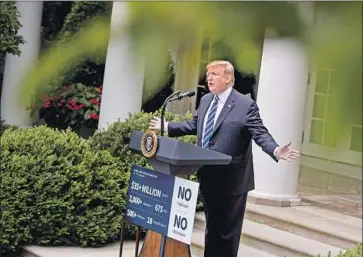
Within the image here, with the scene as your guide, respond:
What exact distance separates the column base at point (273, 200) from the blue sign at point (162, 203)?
216 centimetres

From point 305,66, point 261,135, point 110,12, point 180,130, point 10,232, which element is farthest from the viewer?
point 10,232

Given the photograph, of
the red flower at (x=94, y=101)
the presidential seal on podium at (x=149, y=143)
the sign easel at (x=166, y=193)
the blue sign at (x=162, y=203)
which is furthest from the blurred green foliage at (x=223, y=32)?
the red flower at (x=94, y=101)

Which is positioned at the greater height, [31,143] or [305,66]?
[305,66]

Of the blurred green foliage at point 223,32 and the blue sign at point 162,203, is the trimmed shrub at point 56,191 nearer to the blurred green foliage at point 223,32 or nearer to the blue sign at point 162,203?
the blue sign at point 162,203

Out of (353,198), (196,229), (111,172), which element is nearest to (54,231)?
(111,172)

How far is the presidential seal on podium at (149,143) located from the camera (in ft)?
15.6

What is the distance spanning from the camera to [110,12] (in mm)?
1118

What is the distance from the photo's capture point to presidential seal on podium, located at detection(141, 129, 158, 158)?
4758 mm

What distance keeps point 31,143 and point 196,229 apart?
1817 mm

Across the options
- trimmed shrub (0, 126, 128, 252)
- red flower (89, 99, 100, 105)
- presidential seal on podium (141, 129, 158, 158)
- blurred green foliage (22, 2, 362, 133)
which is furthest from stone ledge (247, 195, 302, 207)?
blurred green foliage (22, 2, 362, 133)

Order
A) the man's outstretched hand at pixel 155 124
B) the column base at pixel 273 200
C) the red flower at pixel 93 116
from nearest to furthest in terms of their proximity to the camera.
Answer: the man's outstretched hand at pixel 155 124 → the column base at pixel 273 200 → the red flower at pixel 93 116

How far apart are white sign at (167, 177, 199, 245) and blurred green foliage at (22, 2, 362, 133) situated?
11.6 feet

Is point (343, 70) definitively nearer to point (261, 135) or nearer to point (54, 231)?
point (261, 135)

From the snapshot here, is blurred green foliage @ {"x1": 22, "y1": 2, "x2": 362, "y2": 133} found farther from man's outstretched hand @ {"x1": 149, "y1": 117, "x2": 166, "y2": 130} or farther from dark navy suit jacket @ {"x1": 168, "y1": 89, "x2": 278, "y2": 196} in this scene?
man's outstretched hand @ {"x1": 149, "y1": 117, "x2": 166, "y2": 130}
